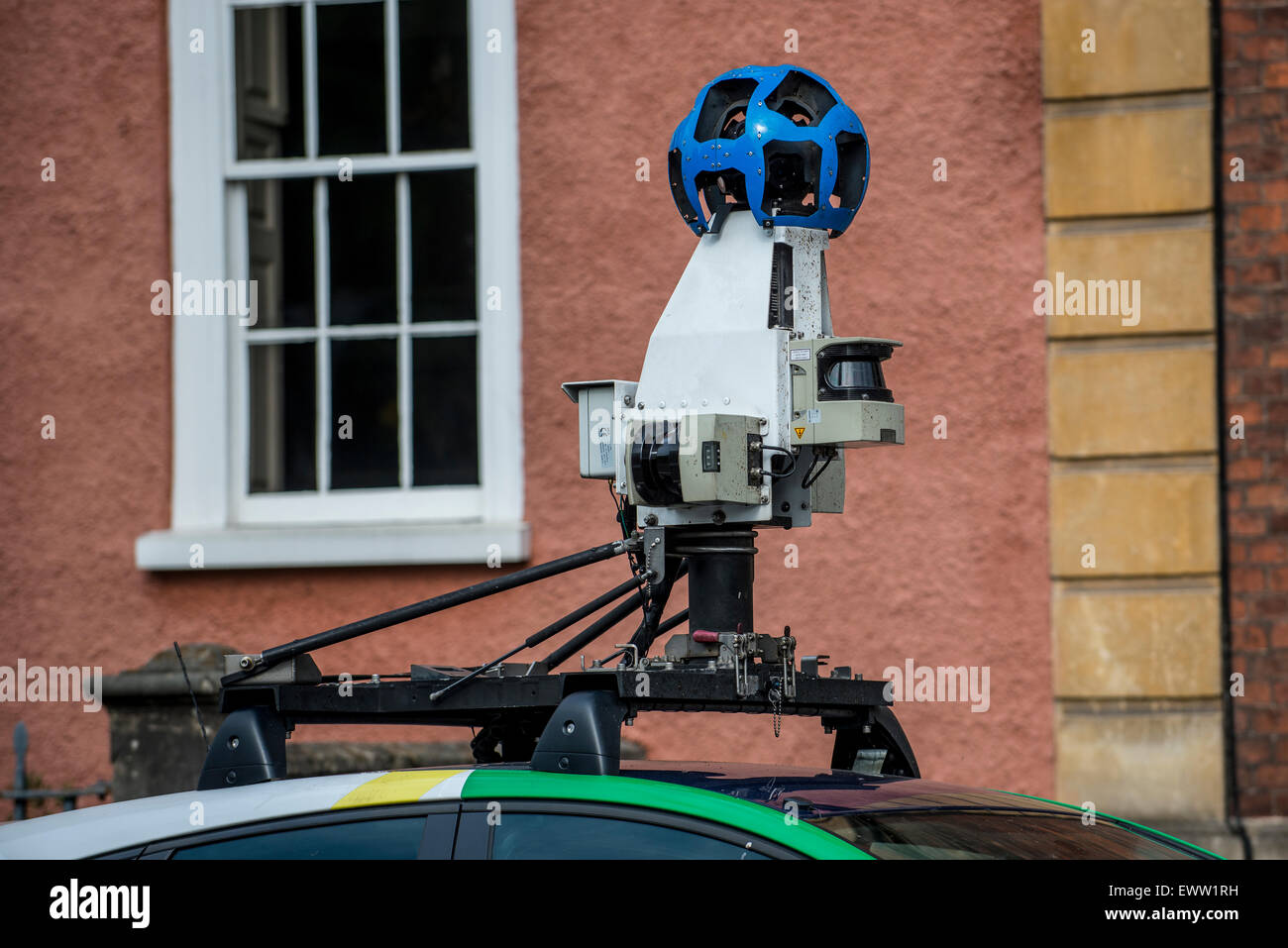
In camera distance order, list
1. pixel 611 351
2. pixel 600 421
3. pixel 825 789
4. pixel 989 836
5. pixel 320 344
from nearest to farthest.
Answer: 1. pixel 989 836
2. pixel 825 789
3. pixel 600 421
4. pixel 611 351
5. pixel 320 344

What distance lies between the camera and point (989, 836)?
295 centimetres

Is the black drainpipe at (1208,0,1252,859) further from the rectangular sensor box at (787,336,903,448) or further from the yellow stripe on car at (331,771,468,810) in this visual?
the yellow stripe on car at (331,771,468,810)

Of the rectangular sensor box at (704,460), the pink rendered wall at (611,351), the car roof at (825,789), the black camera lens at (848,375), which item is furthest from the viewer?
the pink rendered wall at (611,351)

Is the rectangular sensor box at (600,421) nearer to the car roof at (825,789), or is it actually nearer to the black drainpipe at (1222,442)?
the car roof at (825,789)

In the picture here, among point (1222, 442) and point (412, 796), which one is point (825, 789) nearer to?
point (412, 796)

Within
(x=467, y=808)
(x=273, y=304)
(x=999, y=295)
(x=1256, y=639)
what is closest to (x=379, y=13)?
(x=273, y=304)

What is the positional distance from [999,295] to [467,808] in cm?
416

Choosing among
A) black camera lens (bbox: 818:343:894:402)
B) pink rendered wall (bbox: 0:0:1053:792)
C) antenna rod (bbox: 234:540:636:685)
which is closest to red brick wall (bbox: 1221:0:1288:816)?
pink rendered wall (bbox: 0:0:1053:792)

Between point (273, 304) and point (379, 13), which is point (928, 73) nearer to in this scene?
point (379, 13)

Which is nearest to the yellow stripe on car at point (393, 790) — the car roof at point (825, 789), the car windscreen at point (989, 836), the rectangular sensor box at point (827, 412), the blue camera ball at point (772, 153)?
the car roof at point (825, 789)

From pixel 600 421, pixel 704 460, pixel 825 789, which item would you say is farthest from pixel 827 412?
pixel 825 789

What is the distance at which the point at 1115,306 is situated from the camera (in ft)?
20.6

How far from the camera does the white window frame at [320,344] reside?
22.1 feet

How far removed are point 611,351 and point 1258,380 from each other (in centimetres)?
259
